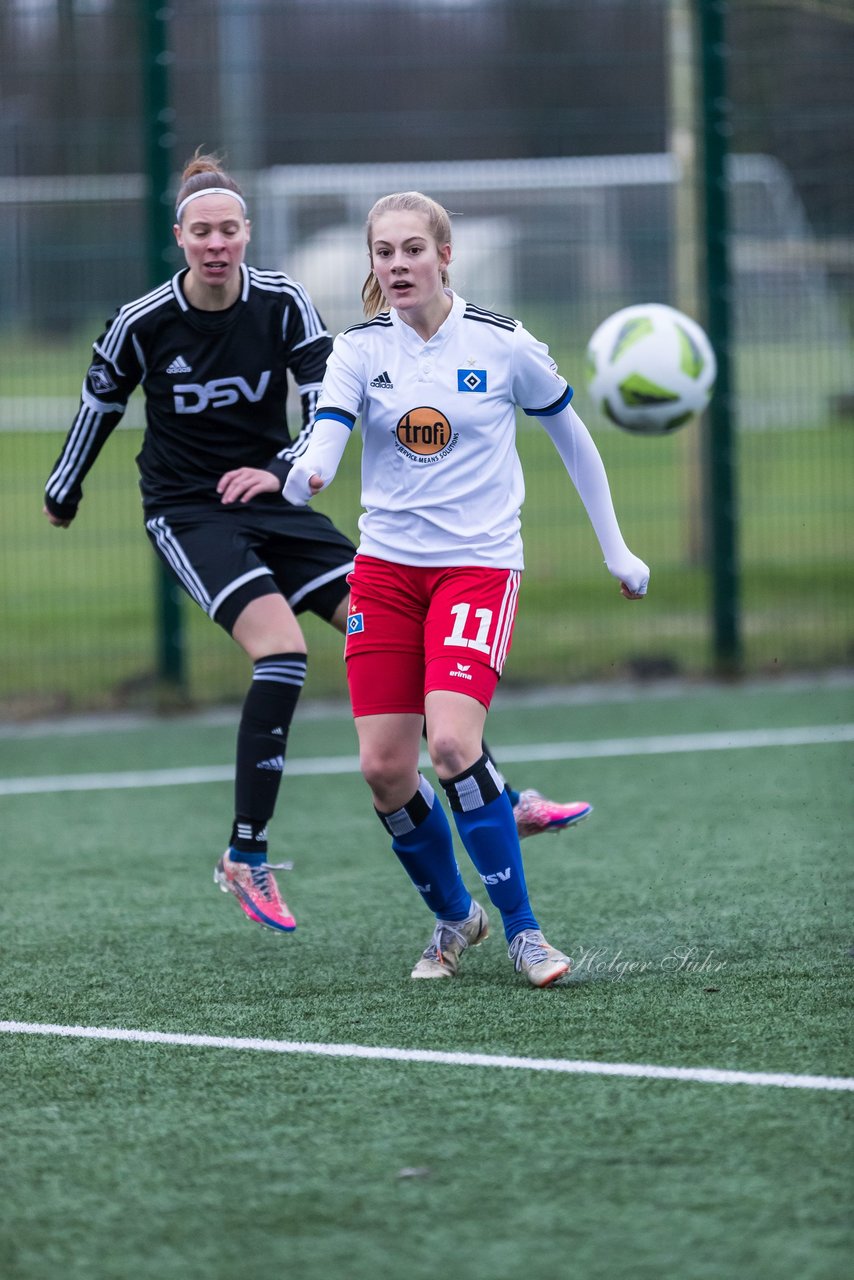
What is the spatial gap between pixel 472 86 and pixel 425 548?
17.2 ft

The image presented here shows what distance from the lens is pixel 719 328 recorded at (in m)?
9.34

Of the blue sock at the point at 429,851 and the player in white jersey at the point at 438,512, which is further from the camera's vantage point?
the blue sock at the point at 429,851

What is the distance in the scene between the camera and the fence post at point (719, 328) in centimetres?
922

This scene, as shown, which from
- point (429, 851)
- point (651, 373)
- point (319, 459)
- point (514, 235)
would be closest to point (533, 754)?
point (651, 373)

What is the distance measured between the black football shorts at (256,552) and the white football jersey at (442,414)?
841 mm

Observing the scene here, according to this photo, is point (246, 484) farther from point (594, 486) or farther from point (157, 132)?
point (157, 132)

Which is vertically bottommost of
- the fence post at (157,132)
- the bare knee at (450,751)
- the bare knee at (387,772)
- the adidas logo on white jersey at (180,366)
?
the bare knee at (387,772)

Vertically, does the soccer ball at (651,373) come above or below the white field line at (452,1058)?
above

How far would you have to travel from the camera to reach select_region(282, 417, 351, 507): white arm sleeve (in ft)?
14.1

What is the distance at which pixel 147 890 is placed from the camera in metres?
5.78

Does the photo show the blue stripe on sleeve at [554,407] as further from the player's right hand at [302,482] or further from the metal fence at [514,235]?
the metal fence at [514,235]

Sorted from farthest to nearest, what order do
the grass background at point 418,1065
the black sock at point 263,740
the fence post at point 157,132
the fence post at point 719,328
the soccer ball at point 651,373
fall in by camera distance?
the fence post at point 719,328, the fence post at point 157,132, the soccer ball at point 651,373, the black sock at point 263,740, the grass background at point 418,1065

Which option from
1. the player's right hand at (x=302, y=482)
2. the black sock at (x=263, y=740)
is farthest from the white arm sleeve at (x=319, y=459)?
the black sock at (x=263, y=740)

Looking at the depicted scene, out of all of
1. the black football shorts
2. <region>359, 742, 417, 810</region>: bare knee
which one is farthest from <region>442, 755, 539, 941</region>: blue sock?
the black football shorts
